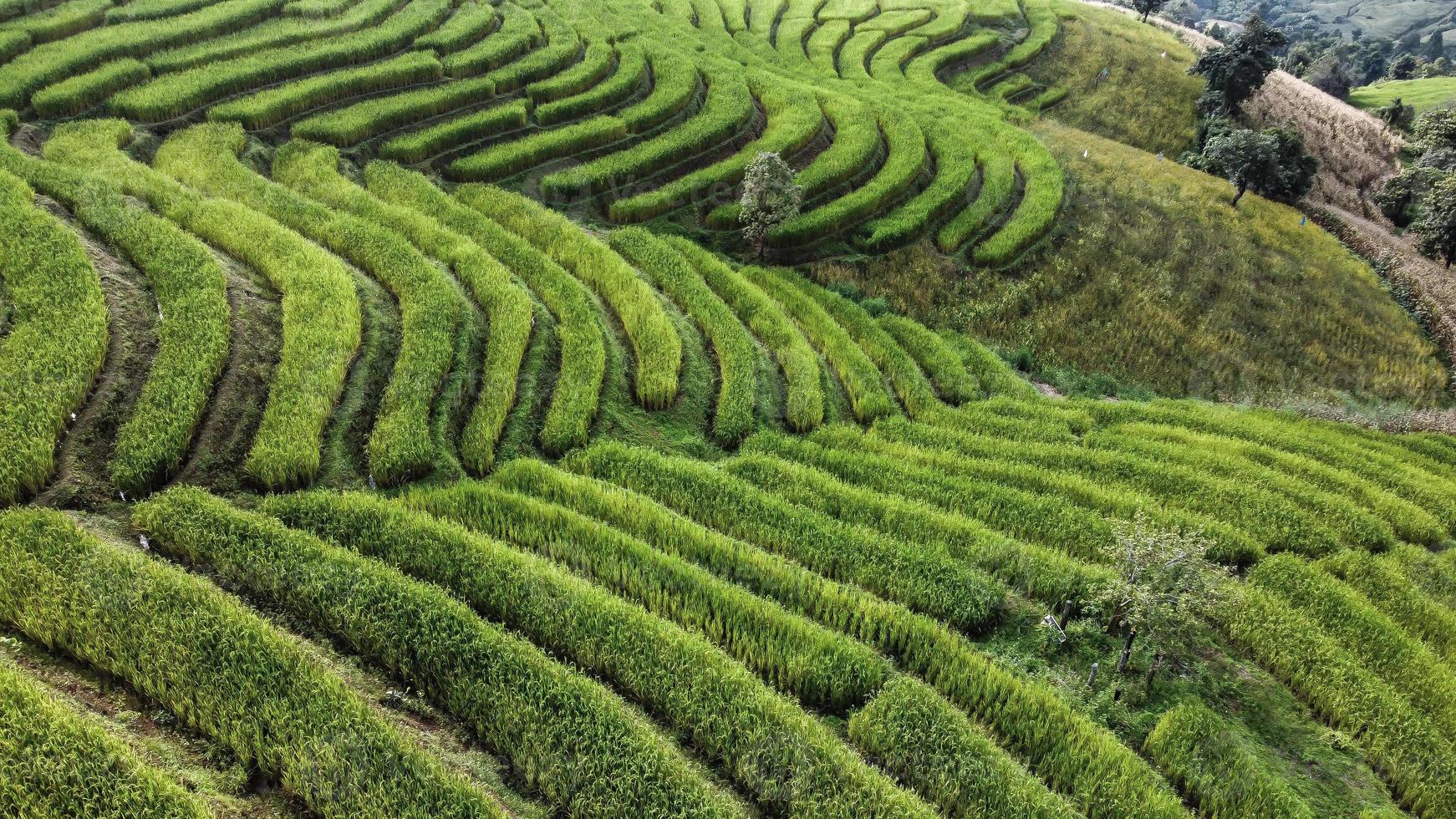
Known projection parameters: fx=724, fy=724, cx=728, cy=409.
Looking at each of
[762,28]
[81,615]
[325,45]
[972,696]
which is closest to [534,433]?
[81,615]

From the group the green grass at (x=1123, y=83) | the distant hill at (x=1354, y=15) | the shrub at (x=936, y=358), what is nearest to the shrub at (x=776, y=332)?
the shrub at (x=936, y=358)

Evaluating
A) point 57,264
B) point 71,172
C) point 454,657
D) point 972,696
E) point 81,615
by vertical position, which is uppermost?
point 71,172

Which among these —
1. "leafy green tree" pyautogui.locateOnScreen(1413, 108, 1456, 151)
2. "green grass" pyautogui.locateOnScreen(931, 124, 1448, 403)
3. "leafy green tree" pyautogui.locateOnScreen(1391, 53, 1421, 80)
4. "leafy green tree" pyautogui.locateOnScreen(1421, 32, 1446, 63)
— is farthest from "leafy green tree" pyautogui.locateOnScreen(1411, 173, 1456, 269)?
"leafy green tree" pyautogui.locateOnScreen(1421, 32, 1446, 63)

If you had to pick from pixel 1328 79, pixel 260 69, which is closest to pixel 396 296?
pixel 260 69

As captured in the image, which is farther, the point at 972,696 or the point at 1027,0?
the point at 1027,0

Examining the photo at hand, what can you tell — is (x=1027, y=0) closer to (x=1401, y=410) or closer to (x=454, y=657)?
(x=1401, y=410)

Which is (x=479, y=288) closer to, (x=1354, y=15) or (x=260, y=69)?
(x=260, y=69)

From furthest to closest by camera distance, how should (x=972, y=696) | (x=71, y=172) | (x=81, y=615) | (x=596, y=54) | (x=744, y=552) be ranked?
(x=596, y=54)
(x=71, y=172)
(x=744, y=552)
(x=972, y=696)
(x=81, y=615)
